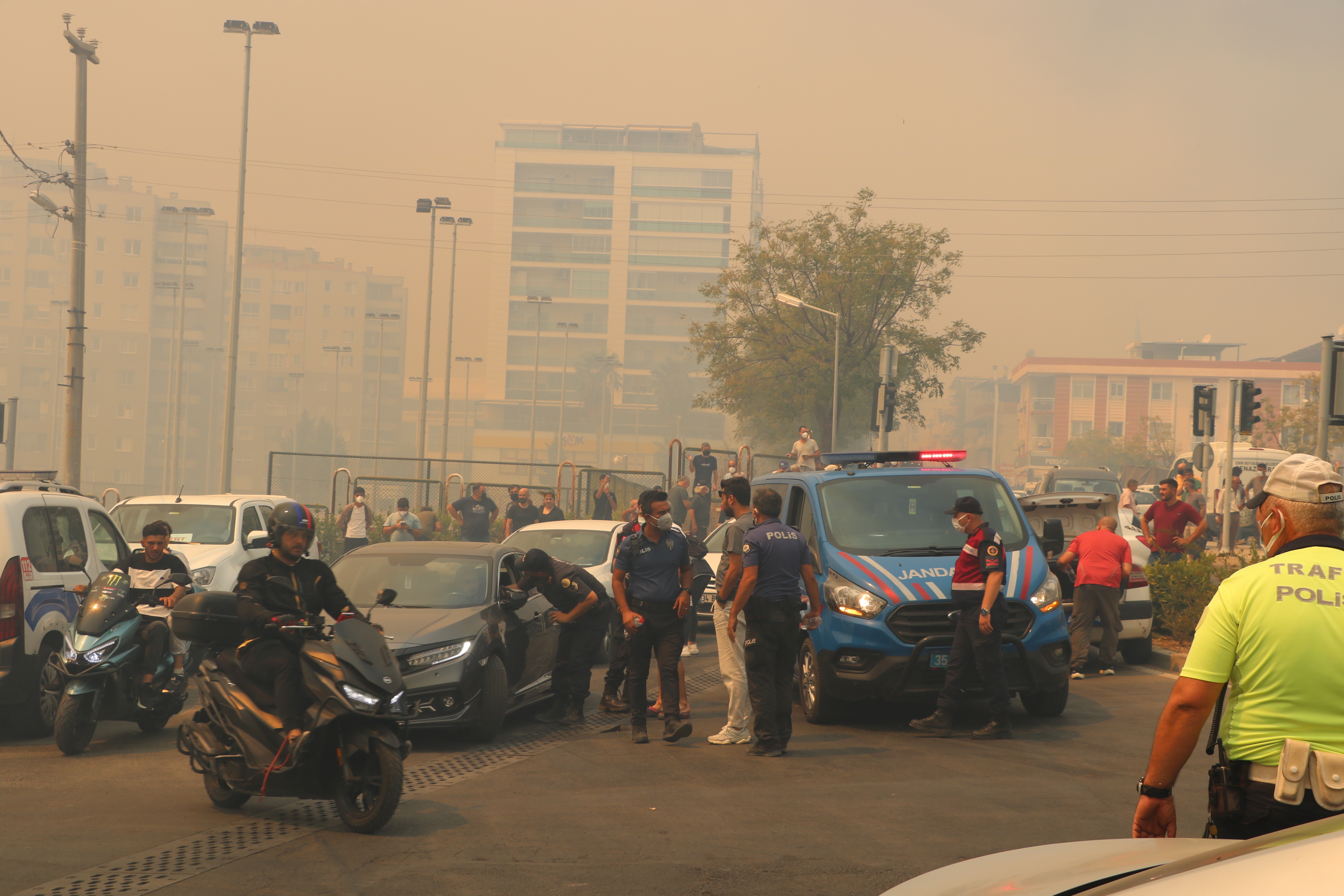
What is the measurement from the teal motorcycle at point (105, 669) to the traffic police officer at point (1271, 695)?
7.52 m

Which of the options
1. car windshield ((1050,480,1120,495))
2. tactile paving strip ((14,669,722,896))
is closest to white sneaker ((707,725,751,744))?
tactile paving strip ((14,669,722,896))

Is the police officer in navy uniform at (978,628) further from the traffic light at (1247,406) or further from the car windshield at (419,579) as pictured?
the traffic light at (1247,406)

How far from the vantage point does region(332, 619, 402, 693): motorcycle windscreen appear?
659 cm

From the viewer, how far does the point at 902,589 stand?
970 cm

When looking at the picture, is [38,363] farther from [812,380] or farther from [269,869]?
[269,869]

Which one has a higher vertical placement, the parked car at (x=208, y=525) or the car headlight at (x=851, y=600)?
the car headlight at (x=851, y=600)

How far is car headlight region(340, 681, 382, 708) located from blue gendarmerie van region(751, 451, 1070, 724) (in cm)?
423

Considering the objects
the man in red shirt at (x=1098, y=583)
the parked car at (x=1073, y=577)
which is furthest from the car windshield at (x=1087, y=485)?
the man in red shirt at (x=1098, y=583)

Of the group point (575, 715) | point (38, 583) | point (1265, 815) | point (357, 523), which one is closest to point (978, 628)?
point (575, 715)

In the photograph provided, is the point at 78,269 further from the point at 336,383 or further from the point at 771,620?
the point at 336,383

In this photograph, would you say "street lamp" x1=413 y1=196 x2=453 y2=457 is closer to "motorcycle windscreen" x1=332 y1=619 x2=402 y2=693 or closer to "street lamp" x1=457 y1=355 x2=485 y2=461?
"street lamp" x1=457 y1=355 x2=485 y2=461

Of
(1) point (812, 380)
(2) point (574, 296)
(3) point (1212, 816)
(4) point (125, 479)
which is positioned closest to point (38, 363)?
(4) point (125, 479)

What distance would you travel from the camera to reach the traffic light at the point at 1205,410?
20.5 metres

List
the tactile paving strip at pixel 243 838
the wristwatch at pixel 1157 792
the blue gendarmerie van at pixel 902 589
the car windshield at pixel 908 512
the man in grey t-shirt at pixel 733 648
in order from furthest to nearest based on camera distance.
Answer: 1. the car windshield at pixel 908 512
2. the blue gendarmerie van at pixel 902 589
3. the man in grey t-shirt at pixel 733 648
4. the tactile paving strip at pixel 243 838
5. the wristwatch at pixel 1157 792
